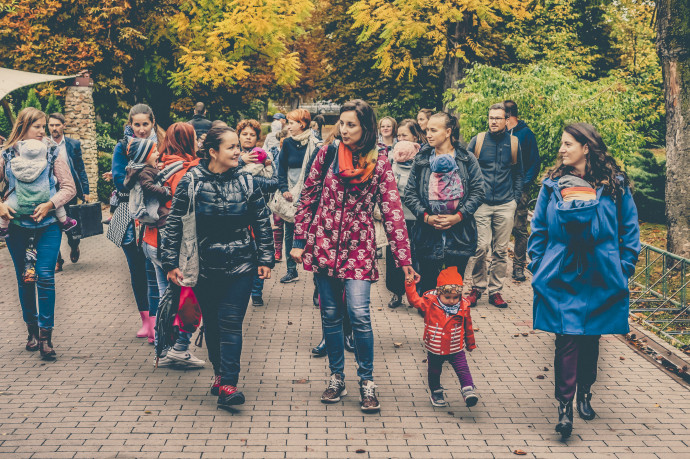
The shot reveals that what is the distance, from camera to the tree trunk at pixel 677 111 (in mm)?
9156

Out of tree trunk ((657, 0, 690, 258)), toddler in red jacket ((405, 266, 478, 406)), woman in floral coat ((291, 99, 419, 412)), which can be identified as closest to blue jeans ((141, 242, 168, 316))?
woman in floral coat ((291, 99, 419, 412))

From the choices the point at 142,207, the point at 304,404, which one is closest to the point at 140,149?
the point at 142,207

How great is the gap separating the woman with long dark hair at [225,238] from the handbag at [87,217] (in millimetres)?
4182

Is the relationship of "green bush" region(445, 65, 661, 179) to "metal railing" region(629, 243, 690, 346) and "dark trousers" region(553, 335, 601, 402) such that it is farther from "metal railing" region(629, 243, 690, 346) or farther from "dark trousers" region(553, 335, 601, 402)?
"dark trousers" region(553, 335, 601, 402)

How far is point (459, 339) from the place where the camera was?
5.24 m

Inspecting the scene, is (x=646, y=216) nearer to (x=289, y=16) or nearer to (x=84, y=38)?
(x=289, y=16)

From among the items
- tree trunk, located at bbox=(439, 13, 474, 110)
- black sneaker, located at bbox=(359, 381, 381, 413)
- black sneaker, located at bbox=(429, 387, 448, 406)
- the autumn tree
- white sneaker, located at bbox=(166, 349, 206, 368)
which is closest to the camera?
black sneaker, located at bbox=(359, 381, 381, 413)

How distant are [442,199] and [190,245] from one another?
2443mm

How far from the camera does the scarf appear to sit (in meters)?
5.07

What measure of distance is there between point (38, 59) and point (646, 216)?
574 inches

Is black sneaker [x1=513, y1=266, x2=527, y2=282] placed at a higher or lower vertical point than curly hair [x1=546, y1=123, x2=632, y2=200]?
lower

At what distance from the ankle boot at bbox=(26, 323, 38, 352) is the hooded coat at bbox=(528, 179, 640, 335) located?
4.39 m

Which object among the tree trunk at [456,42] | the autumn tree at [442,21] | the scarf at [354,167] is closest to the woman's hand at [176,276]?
the scarf at [354,167]

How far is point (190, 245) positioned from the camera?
4996 mm
